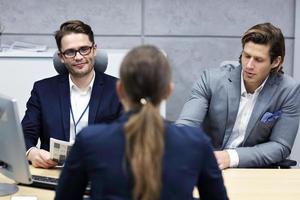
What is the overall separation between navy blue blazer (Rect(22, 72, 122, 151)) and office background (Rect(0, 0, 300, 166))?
1.25 metres

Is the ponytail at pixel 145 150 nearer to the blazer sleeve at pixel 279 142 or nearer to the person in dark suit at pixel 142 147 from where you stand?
the person in dark suit at pixel 142 147

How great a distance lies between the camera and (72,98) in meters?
2.58

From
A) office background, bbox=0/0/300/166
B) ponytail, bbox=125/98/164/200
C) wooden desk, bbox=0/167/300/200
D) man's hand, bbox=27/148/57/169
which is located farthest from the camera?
office background, bbox=0/0/300/166

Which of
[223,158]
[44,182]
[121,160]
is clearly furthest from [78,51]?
[121,160]

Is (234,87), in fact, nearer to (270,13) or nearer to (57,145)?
(57,145)

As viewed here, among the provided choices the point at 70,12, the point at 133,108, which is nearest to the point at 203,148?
the point at 133,108

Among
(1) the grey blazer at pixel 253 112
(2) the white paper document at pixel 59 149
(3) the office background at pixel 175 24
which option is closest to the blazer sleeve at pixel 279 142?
(1) the grey blazer at pixel 253 112

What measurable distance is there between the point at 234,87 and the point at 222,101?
87 millimetres

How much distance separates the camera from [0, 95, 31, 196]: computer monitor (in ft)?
5.97

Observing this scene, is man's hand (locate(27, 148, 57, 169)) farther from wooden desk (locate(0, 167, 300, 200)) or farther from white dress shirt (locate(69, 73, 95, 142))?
white dress shirt (locate(69, 73, 95, 142))

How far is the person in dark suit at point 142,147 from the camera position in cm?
128

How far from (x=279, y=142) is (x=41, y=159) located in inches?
41.0

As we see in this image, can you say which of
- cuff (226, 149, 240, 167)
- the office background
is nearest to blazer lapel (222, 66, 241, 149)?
cuff (226, 149, 240, 167)

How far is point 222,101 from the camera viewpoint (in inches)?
101
